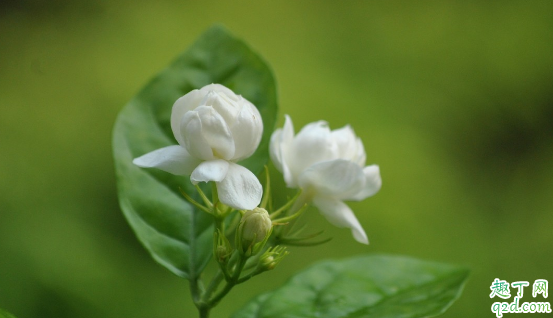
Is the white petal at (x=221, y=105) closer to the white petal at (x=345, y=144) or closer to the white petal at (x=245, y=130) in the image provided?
the white petal at (x=245, y=130)

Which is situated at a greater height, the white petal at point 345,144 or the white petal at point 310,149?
the white petal at point 345,144

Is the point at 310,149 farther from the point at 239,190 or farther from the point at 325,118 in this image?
the point at 325,118

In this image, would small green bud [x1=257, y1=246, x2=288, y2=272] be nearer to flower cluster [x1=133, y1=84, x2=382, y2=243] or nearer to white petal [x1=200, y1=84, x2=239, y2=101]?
flower cluster [x1=133, y1=84, x2=382, y2=243]

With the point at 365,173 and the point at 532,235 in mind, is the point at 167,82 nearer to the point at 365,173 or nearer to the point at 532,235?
the point at 365,173

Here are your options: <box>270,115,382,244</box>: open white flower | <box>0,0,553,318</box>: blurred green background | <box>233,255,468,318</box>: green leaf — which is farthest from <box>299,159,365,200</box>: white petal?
<box>0,0,553,318</box>: blurred green background

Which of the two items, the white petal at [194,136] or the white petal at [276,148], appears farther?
the white petal at [276,148]

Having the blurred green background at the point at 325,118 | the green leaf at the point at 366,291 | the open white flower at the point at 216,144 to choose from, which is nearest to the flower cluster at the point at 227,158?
the open white flower at the point at 216,144

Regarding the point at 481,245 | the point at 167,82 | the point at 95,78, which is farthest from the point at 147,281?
the point at 481,245
